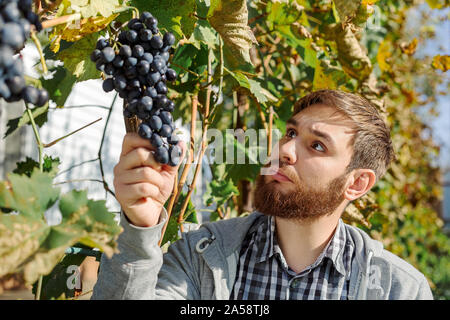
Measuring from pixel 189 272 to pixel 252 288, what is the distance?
0.21 metres

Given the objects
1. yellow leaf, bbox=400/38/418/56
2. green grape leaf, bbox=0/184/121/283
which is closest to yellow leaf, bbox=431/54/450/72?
yellow leaf, bbox=400/38/418/56

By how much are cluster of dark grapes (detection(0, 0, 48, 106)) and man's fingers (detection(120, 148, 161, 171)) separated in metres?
0.23

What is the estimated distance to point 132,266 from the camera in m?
1.04

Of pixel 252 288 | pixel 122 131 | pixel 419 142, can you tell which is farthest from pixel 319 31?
pixel 419 142

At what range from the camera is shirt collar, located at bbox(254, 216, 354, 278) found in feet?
4.61

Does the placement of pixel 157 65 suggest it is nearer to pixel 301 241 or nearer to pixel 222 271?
pixel 222 271

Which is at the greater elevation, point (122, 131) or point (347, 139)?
point (122, 131)

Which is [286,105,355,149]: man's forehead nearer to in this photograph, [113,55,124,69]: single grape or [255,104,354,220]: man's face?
[255,104,354,220]: man's face

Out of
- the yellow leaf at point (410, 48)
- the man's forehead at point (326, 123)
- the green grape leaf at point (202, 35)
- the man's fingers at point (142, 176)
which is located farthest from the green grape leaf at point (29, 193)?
the yellow leaf at point (410, 48)

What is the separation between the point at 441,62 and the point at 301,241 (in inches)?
47.8

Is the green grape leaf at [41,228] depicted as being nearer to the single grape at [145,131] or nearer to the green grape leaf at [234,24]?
the single grape at [145,131]

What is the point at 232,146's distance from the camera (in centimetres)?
180

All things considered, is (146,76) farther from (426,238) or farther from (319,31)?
(426,238)

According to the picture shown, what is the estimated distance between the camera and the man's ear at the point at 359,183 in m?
1.58
